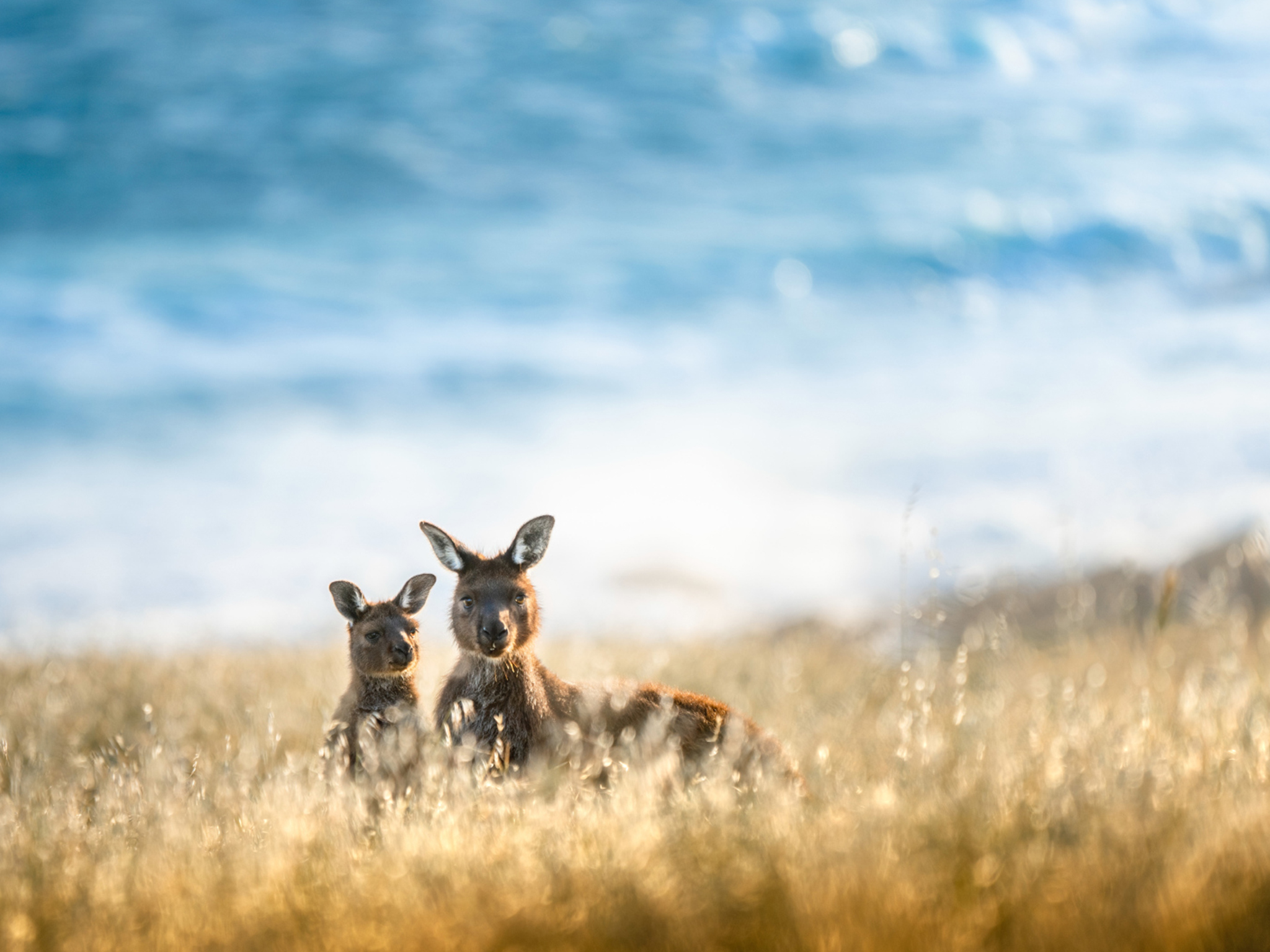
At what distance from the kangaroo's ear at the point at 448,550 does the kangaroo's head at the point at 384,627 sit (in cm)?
42

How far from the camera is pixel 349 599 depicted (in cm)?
668

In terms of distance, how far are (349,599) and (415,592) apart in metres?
0.38

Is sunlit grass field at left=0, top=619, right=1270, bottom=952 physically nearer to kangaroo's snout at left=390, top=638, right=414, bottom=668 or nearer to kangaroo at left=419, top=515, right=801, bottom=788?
kangaroo at left=419, top=515, right=801, bottom=788

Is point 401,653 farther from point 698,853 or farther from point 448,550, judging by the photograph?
point 698,853

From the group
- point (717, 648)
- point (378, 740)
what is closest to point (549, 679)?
point (378, 740)

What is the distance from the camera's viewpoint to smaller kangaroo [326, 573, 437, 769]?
658 centimetres

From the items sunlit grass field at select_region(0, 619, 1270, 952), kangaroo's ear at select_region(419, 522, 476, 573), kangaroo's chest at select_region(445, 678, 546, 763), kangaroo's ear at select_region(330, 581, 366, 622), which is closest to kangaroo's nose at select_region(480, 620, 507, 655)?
kangaroo's chest at select_region(445, 678, 546, 763)

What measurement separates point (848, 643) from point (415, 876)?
10695mm

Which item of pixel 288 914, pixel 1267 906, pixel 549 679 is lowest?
pixel 1267 906

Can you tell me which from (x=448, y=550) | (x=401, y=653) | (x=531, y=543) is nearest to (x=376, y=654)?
(x=401, y=653)

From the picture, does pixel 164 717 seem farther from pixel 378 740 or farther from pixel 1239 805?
pixel 1239 805

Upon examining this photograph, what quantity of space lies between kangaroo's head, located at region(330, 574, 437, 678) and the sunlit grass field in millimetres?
704

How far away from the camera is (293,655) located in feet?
40.9

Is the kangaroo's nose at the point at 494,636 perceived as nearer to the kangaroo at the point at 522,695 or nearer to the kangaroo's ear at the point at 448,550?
the kangaroo at the point at 522,695
